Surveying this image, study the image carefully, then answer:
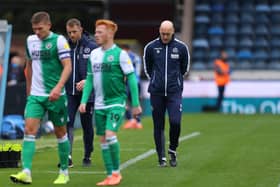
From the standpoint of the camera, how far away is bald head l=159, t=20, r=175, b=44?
13.6m

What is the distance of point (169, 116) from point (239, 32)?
77.7ft

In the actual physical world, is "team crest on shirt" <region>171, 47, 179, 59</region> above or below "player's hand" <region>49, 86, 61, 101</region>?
above

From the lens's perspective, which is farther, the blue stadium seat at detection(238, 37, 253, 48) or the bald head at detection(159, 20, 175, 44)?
the blue stadium seat at detection(238, 37, 253, 48)

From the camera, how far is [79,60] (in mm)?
13750

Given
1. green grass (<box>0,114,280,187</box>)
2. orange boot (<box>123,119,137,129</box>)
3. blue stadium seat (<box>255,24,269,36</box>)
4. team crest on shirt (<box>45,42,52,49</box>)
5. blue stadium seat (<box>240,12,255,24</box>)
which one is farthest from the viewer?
blue stadium seat (<box>240,12,255,24</box>)

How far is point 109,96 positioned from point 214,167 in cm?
281

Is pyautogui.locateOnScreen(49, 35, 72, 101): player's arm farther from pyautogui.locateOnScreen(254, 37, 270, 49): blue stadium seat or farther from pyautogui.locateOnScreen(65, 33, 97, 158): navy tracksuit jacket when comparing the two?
pyautogui.locateOnScreen(254, 37, 270, 49): blue stadium seat

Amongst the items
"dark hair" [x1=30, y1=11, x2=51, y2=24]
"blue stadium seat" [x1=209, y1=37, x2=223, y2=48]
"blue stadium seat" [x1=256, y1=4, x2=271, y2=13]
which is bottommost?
"blue stadium seat" [x1=209, y1=37, x2=223, y2=48]

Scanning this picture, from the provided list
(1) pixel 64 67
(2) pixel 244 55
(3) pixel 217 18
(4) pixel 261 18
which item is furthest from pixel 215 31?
(1) pixel 64 67

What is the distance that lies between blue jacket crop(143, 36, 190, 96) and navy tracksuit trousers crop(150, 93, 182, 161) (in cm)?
11

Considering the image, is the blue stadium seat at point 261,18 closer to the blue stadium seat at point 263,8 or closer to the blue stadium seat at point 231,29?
the blue stadium seat at point 263,8

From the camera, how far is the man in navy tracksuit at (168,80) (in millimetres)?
13742

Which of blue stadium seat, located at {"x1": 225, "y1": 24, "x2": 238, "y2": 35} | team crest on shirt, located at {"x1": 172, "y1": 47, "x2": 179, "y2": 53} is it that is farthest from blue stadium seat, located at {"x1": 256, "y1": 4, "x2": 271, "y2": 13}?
team crest on shirt, located at {"x1": 172, "y1": 47, "x2": 179, "y2": 53}

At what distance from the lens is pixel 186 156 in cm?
1531
